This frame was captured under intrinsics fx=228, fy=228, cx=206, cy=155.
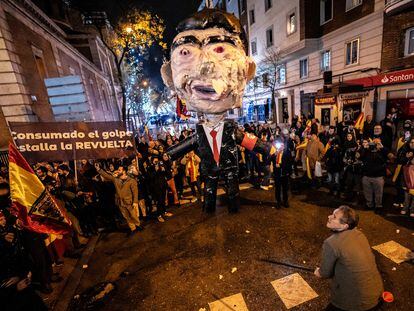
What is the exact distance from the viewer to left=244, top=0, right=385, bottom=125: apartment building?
42.5 ft

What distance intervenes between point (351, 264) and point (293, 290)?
1.65 metres

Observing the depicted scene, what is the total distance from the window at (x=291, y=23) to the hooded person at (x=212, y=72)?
54.2 ft

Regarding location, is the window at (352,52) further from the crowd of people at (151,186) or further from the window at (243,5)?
the window at (243,5)


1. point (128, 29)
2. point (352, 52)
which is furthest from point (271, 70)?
point (128, 29)

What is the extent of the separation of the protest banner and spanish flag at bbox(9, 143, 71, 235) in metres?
1.56

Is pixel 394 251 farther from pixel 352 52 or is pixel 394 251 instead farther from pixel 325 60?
pixel 325 60

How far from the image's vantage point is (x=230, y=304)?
3.33 meters

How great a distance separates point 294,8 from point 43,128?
18.9 meters

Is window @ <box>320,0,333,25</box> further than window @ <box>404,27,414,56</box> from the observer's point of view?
Yes

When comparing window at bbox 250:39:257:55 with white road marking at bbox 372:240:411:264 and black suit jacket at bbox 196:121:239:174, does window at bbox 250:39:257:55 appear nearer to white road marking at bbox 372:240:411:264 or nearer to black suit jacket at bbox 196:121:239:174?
black suit jacket at bbox 196:121:239:174

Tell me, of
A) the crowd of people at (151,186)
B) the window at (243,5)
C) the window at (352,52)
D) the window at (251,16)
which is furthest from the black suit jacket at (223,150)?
the window at (243,5)

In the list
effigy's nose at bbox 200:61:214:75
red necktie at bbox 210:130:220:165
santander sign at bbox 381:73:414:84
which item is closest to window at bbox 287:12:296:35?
santander sign at bbox 381:73:414:84

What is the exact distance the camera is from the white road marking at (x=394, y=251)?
3.82 metres

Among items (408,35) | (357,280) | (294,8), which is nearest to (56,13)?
(294,8)
